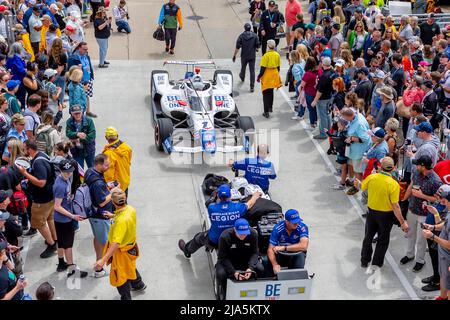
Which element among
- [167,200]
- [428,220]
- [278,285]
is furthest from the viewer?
[167,200]

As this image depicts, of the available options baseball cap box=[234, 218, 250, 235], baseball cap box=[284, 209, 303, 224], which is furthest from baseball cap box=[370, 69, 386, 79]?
baseball cap box=[234, 218, 250, 235]

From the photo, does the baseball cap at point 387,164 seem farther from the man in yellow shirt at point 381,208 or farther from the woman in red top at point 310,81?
the woman in red top at point 310,81

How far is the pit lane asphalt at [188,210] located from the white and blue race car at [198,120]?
469 millimetres

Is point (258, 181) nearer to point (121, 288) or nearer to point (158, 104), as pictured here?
point (121, 288)

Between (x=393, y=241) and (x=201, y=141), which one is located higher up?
(x=201, y=141)

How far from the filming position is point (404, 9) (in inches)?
861

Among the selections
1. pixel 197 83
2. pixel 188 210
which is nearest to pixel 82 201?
pixel 188 210

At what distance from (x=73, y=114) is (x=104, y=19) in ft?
23.4

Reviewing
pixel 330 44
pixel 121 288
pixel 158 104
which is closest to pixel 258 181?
pixel 121 288

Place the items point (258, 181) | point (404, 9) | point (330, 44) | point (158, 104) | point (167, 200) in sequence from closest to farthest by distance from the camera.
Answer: point (258, 181), point (167, 200), point (158, 104), point (330, 44), point (404, 9)

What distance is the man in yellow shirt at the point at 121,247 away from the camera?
27.2 feet

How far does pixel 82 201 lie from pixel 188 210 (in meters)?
2.71

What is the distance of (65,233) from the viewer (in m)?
9.50

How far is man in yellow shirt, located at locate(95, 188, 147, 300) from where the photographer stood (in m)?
8.30
